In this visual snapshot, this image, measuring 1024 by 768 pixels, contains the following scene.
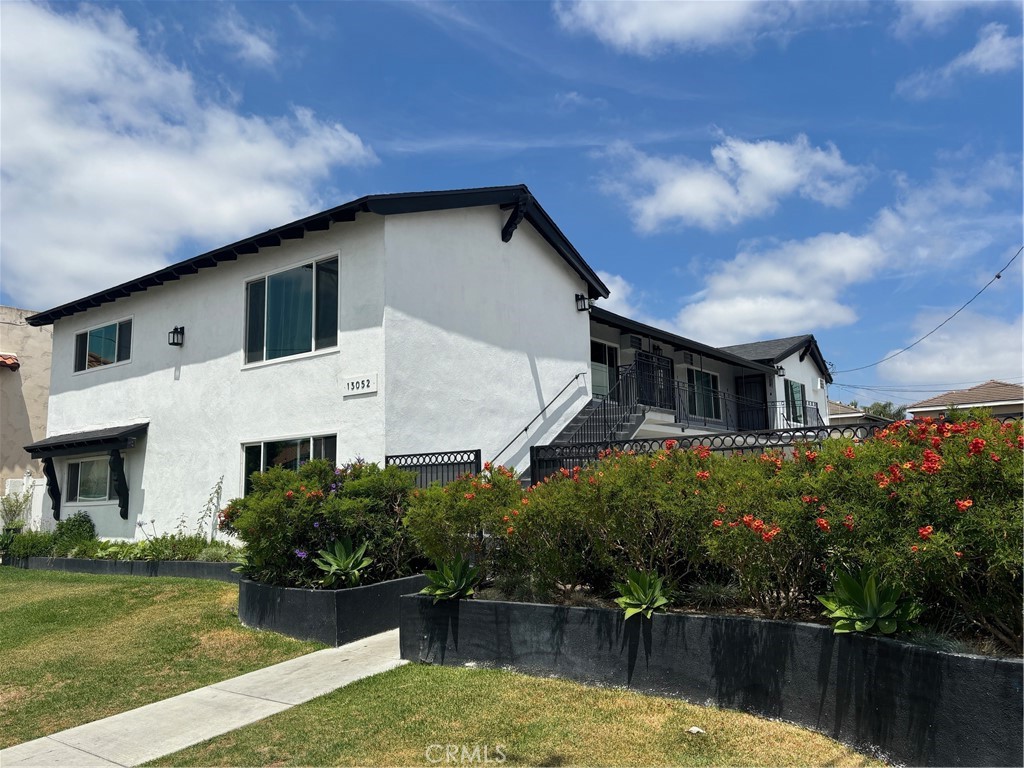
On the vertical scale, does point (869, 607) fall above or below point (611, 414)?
below

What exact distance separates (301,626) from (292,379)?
18.3 feet

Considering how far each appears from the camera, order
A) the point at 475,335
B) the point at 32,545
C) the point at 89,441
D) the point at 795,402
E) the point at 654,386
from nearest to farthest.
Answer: the point at 475,335, the point at 89,441, the point at 32,545, the point at 654,386, the point at 795,402

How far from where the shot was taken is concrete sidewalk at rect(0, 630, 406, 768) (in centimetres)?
533

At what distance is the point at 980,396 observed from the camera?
2911cm

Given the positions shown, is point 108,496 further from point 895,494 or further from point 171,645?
point 895,494

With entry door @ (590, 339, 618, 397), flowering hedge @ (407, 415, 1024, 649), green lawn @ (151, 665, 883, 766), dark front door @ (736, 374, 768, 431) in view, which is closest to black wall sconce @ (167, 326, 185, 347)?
entry door @ (590, 339, 618, 397)

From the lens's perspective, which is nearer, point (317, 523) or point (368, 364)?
point (317, 523)

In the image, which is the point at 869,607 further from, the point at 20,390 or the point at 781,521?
the point at 20,390

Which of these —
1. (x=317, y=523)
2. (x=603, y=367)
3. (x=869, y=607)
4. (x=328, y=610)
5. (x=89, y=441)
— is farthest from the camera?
(x=603, y=367)

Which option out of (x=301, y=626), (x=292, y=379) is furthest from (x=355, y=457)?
(x=301, y=626)

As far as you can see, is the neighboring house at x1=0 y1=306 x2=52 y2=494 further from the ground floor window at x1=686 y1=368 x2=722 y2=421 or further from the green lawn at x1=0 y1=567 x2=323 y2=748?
the ground floor window at x1=686 y1=368 x2=722 y2=421

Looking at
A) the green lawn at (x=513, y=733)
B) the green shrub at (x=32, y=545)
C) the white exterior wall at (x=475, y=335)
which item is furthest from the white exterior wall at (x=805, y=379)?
the green lawn at (x=513, y=733)

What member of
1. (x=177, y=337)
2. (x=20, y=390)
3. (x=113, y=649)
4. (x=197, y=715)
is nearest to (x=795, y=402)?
(x=177, y=337)

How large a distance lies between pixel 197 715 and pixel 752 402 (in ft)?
80.5
